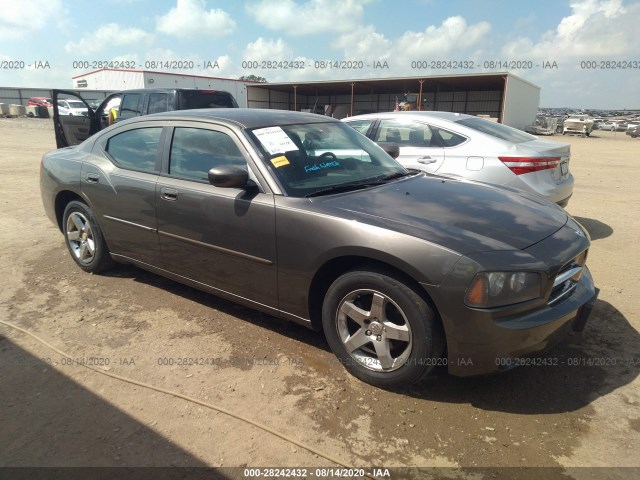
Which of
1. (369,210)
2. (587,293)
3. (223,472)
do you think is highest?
(369,210)

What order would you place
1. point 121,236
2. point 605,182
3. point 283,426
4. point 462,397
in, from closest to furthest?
point 283,426, point 462,397, point 121,236, point 605,182

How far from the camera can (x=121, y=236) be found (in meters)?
4.17

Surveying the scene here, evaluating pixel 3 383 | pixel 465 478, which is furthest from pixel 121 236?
pixel 465 478

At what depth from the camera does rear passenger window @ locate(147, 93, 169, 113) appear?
31.8 ft

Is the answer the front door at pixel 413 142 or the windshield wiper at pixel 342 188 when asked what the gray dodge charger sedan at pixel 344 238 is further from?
the front door at pixel 413 142

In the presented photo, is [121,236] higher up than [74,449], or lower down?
higher up

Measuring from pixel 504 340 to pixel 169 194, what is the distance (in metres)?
2.59

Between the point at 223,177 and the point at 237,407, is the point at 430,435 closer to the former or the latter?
the point at 237,407

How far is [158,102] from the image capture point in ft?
32.2

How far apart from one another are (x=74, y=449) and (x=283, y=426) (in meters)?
1.06

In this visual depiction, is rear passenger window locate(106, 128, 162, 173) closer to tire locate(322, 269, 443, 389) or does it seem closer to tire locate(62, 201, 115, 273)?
tire locate(62, 201, 115, 273)

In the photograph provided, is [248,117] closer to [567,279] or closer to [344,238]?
[344,238]

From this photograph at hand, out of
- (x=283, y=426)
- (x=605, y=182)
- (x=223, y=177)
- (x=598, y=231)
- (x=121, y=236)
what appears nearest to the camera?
(x=283, y=426)

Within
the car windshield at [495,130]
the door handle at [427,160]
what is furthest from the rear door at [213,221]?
the car windshield at [495,130]
